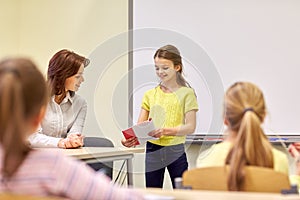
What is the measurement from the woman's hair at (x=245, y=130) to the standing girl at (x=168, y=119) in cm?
122

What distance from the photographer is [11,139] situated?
3.18ft

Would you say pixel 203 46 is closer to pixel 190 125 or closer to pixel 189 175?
pixel 190 125

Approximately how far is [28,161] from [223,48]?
8.29 feet

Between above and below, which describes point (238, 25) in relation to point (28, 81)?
above

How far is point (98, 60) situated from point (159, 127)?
134 centimetres

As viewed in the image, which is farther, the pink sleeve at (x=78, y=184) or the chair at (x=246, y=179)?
the chair at (x=246, y=179)

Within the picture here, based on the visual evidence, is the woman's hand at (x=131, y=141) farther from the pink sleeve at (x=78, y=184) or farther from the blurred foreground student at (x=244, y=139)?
the pink sleeve at (x=78, y=184)

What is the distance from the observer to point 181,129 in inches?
98.3

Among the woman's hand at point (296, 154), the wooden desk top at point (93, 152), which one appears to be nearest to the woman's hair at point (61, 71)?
the wooden desk top at point (93, 152)

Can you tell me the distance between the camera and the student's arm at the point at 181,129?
2.48 meters

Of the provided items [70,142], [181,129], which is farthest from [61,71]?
[181,129]

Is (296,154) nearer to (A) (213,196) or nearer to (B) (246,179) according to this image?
(B) (246,179)

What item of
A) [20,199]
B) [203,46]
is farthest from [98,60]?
[20,199]

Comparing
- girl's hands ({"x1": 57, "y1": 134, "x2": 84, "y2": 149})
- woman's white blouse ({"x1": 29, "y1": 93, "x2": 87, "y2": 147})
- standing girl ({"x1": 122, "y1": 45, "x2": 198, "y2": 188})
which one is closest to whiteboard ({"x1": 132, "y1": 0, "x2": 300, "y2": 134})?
standing girl ({"x1": 122, "y1": 45, "x2": 198, "y2": 188})
